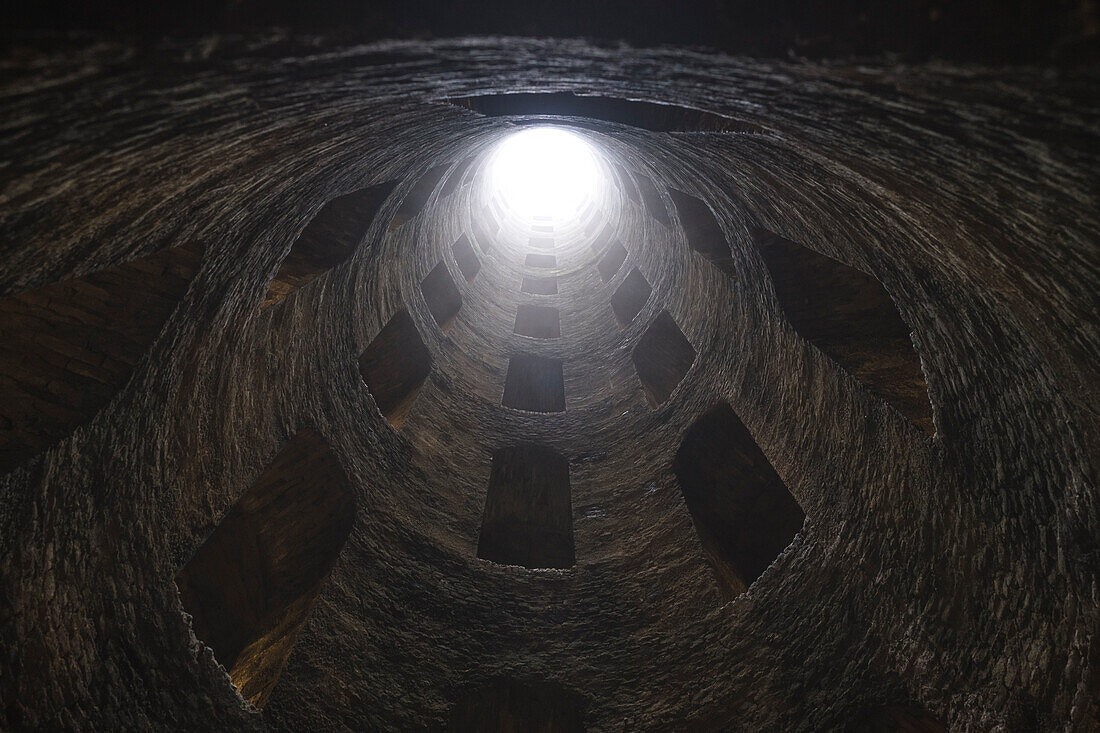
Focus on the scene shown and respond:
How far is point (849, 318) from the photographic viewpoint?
225 inches

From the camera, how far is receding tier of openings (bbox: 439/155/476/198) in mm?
9195

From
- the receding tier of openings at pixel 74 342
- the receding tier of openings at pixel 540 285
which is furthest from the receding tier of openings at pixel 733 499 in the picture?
the receding tier of openings at pixel 540 285

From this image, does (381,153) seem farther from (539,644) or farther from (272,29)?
(539,644)

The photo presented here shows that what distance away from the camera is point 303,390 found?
20.1ft

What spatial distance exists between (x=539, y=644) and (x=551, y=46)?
6098 mm

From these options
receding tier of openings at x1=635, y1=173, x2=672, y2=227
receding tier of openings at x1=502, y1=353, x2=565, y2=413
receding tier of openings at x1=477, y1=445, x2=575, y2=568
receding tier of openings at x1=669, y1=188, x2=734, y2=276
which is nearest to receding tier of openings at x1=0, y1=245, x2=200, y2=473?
receding tier of openings at x1=477, y1=445, x2=575, y2=568

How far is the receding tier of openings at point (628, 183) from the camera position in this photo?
1055 centimetres

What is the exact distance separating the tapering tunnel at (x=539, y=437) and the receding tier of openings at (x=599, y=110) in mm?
37

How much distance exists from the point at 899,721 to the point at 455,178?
914 cm

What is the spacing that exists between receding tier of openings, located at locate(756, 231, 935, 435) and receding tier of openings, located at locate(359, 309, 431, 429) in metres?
4.97

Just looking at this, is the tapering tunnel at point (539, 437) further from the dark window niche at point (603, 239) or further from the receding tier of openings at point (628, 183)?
the dark window niche at point (603, 239)

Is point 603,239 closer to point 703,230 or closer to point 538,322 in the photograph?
point 538,322

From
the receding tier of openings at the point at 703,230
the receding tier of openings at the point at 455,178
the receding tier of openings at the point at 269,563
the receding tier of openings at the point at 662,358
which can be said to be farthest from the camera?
the receding tier of openings at the point at 455,178

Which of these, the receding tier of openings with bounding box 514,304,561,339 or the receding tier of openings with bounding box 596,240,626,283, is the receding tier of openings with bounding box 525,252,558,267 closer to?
the receding tier of openings with bounding box 596,240,626,283
